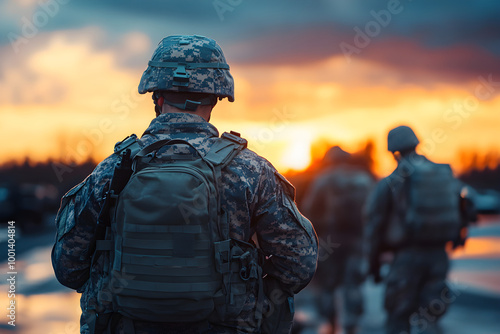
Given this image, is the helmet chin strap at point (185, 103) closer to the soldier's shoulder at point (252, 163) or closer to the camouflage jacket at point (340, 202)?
the soldier's shoulder at point (252, 163)

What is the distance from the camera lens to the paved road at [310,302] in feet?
26.9

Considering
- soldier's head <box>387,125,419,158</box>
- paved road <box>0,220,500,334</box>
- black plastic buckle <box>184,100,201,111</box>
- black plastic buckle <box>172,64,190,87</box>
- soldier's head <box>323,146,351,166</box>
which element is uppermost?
soldier's head <box>323,146,351,166</box>

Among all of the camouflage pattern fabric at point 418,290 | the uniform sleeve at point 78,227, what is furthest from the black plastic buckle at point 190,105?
the camouflage pattern fabric at point 418,290

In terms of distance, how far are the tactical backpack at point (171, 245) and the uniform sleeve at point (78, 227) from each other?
0.11m

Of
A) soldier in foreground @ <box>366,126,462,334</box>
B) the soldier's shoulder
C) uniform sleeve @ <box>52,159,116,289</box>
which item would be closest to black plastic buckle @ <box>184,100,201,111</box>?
the soldier's shoulder

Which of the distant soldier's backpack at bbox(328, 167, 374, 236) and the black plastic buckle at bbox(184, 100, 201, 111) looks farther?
the distant soldier's backpack at bbox(328, 167, 374, 236)

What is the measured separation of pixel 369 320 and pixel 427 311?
Result: 2624mm

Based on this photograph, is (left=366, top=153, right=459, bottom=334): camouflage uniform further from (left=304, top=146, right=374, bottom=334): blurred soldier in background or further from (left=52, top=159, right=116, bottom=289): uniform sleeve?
(left=52, top=159, right=116, bottom=289): uniform sleeve

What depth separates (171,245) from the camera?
2.46 m

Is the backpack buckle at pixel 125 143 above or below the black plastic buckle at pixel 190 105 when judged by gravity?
below

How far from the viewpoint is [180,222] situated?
2.45 meters

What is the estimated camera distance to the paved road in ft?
26.9

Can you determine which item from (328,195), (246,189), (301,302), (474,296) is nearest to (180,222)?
(246,189)

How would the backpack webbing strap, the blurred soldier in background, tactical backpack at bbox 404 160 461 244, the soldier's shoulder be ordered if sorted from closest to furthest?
the backpack webbing strap, the soldier's shoulder, tactical backpack at bbox 404 160 461 244, the blurred soldier in background
